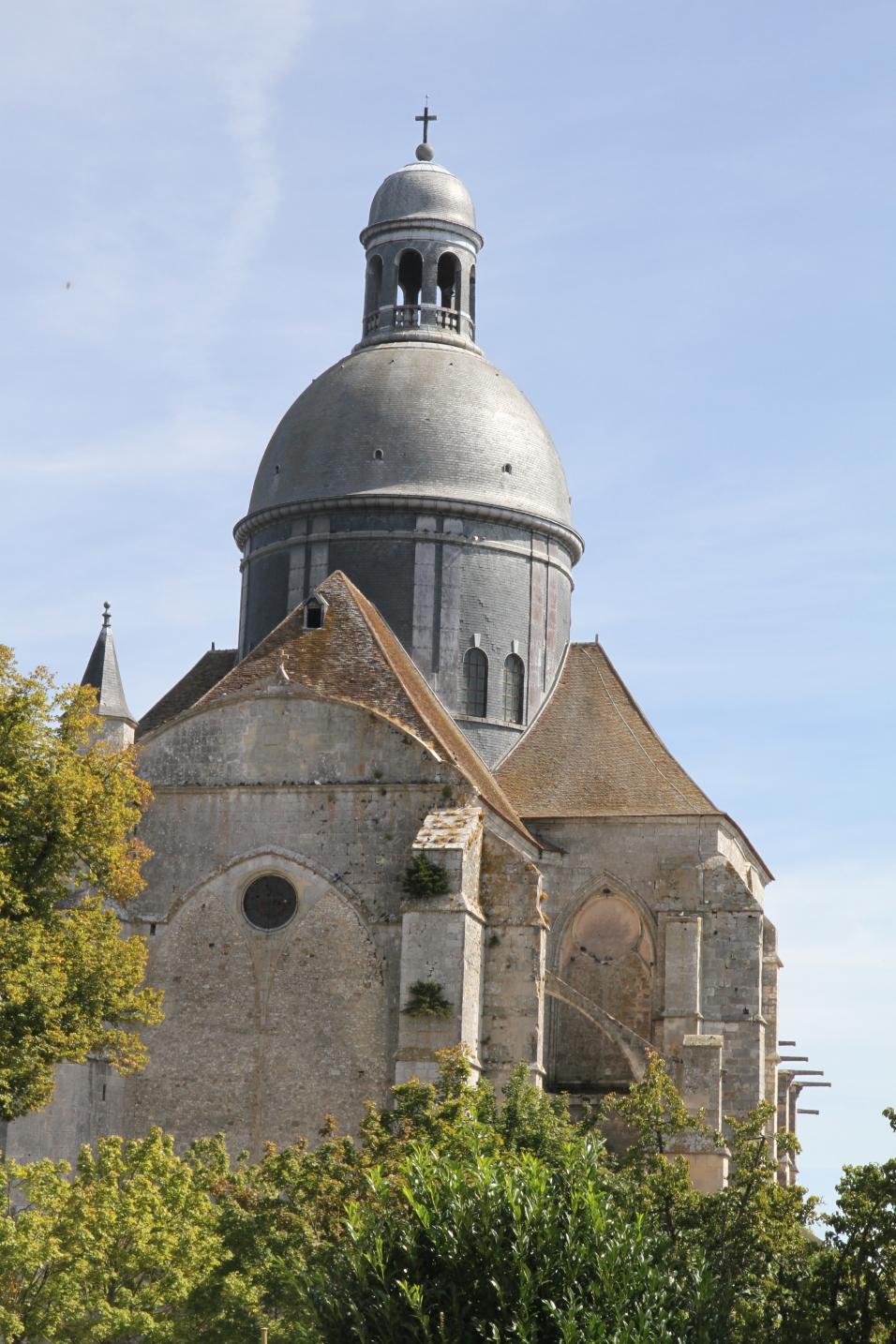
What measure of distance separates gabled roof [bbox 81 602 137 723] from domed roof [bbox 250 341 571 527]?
6276 millimetres

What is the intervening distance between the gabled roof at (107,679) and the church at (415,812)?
55mm

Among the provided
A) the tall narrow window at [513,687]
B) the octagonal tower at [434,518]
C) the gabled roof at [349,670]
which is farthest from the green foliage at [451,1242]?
the octagonal tower at [434,518]

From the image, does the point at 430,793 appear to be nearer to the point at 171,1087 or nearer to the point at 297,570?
the point at 171,1087

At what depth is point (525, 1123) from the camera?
90.4 feet

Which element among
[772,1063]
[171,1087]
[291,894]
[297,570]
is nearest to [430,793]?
[291,894]

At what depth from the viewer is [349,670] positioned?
34781 millimetres

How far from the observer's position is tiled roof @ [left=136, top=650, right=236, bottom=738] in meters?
42.2

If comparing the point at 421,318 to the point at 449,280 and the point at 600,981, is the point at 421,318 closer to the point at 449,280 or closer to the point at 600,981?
the point at 449,280

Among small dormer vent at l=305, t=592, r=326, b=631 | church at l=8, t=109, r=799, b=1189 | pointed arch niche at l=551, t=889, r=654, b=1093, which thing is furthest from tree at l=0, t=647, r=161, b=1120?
pointed arch niche at l=551, t=889, r=654, b=1093

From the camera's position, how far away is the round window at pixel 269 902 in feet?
110

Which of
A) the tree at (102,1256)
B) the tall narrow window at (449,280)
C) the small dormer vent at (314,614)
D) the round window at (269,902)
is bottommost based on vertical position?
the tree at (102,1256)

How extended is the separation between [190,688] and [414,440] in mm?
6578

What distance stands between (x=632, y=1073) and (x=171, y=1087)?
26.6ft

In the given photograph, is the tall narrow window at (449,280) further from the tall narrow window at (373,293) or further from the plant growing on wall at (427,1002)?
the plant growing on wall at (427,1002)
